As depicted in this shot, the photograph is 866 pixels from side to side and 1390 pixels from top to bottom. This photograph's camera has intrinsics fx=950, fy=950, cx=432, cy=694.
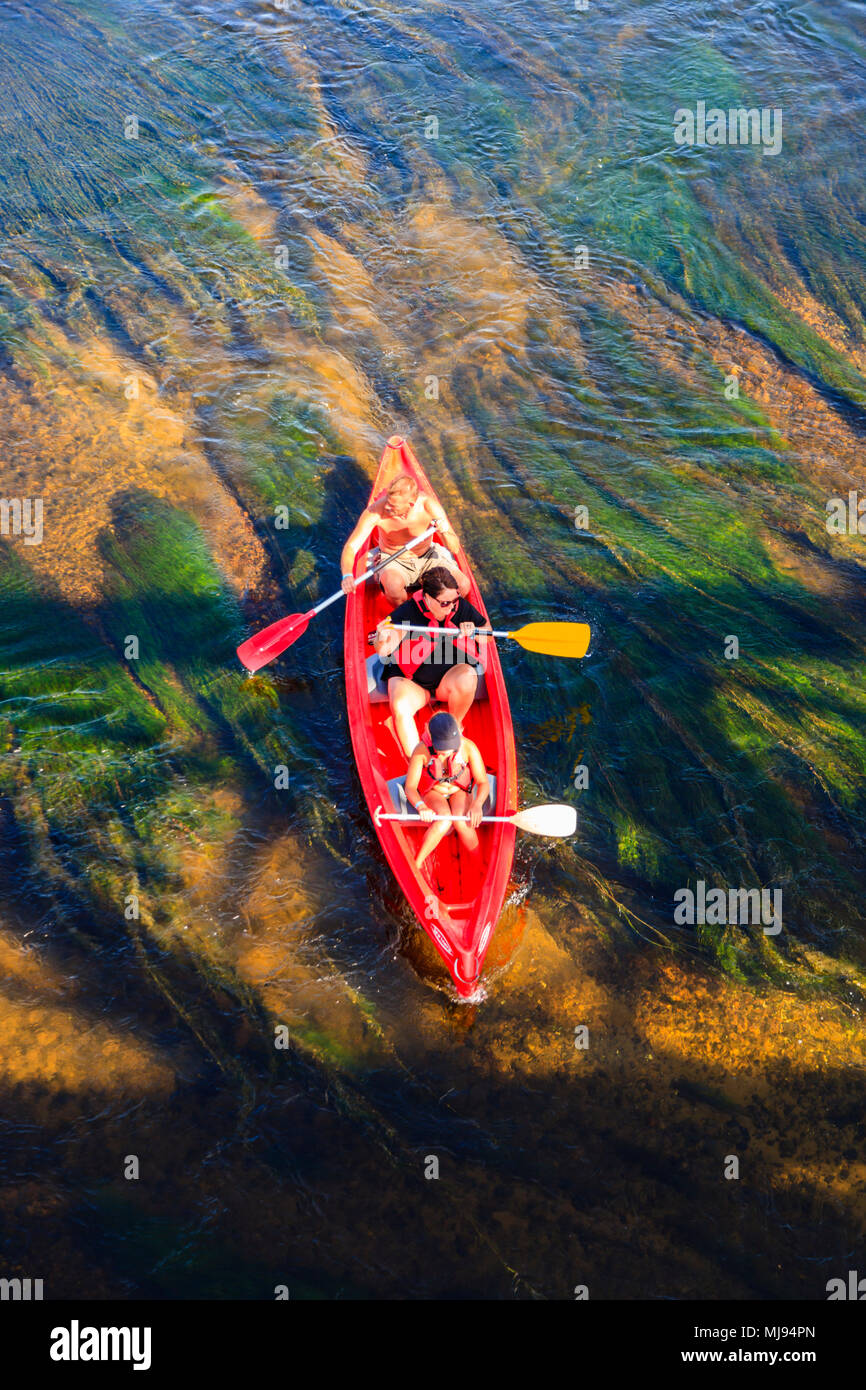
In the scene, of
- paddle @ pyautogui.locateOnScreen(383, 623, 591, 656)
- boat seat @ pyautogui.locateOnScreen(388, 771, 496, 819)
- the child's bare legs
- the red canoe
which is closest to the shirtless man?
the red canoe

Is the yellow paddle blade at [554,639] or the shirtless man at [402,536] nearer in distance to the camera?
the yellow paddle blade at [554,639]

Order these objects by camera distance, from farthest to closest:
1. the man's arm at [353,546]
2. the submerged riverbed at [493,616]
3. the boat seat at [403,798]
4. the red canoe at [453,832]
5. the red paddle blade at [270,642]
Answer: the man's arm at [353,546], the red paddle blade at [270,642], the boat seat at [403,798], the red canoe at [453,832], the submerged riverbed at [493,616]

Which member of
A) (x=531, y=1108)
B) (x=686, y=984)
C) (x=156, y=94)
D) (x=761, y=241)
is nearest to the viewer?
(x=531, y=1108)

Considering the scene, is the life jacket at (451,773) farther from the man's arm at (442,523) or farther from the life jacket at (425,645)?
the man's arm at (442,523)

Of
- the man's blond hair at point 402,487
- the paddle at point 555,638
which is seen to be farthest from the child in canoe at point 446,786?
the man's blond hair at point 402,487

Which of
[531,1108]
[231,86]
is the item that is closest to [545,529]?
[531,1108]

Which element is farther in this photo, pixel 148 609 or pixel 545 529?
pixel 545 529

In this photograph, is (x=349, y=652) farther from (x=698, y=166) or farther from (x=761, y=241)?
(x=698, y=166)
